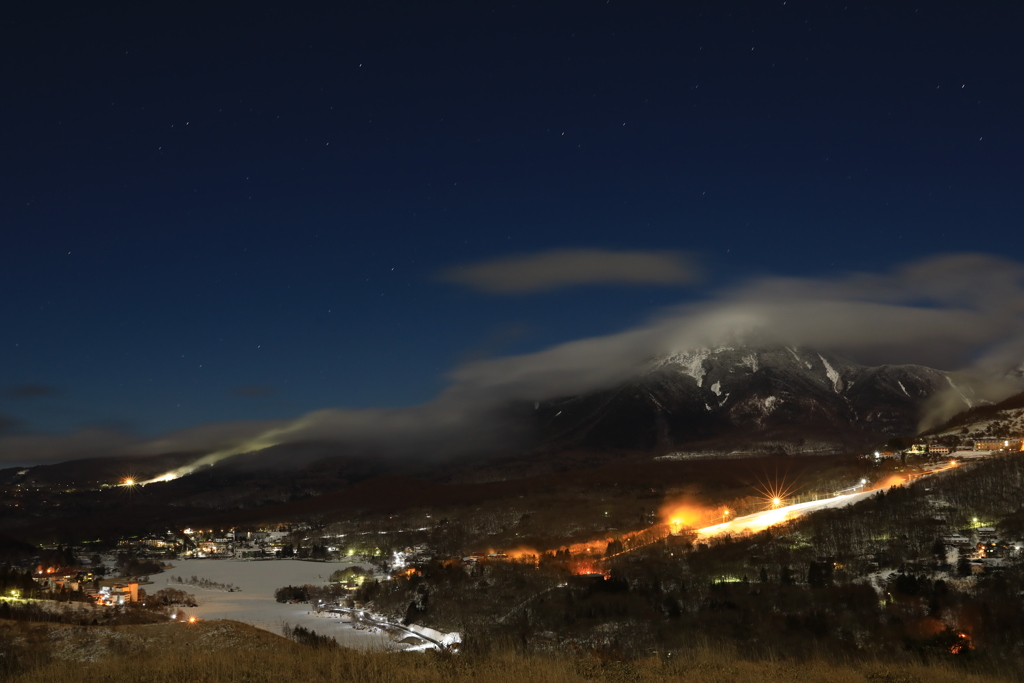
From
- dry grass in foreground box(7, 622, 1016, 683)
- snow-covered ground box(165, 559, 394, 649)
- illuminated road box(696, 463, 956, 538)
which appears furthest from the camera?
illuminated road box(696, 463, 956, 538)

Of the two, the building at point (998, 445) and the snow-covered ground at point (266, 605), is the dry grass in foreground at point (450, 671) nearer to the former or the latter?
the snow-covered ground at point (266, 605)

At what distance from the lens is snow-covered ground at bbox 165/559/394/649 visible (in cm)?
9325

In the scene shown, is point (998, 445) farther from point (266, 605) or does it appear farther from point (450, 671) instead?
point (450, 671)

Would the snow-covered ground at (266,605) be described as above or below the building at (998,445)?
below

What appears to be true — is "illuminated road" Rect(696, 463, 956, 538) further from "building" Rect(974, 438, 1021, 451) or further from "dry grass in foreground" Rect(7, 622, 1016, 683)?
"dry grass in foreground" Rect(7, 622, 1016, 683)

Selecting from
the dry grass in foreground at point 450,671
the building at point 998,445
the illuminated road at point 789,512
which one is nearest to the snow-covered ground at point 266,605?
the dry grass in foreground at point 450,671

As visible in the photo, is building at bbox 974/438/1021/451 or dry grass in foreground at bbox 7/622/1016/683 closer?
dry grass in foreground at bbox 7/622/1016/683

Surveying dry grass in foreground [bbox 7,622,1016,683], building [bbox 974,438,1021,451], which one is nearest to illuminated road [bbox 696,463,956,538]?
building [bbox 974,438,1021,451]

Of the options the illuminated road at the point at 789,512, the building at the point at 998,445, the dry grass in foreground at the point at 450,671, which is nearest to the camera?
the dry grass in foreground at the point at 450,671

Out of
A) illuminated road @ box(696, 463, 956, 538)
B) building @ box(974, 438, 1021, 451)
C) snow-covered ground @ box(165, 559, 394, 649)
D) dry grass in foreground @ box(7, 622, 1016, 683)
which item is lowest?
snow-covered ground @ box(165, 559, 394, 649)

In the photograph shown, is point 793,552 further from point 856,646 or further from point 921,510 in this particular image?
point 856,646

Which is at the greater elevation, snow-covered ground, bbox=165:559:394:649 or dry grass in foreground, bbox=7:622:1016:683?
dry grass in foreground, bbox=7:622:1016:683

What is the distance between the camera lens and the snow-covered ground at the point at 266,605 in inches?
3671

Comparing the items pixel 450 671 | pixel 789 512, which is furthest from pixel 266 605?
pixel 450 671
